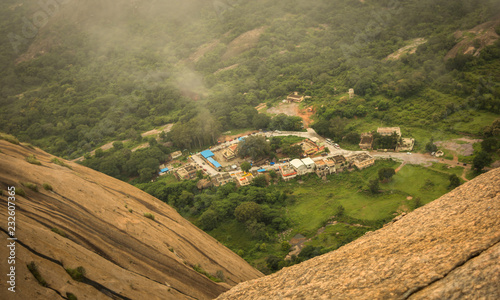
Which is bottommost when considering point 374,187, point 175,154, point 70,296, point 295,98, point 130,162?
point 175,154

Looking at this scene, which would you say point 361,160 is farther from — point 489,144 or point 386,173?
point 489,144

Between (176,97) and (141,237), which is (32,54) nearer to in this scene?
(176,97)

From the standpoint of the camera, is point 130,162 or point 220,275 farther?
point 130,162

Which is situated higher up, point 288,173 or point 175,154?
point 175,154

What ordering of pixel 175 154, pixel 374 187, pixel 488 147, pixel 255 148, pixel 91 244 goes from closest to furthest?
pixel 91 244, pixel 374 187, pixel 488 147, pixel 255 148, pixel 175 154

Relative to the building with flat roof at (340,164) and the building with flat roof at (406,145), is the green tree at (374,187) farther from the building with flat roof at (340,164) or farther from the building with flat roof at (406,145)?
the building with flat roof at (406,145)

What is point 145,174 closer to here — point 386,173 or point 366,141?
point 366,141

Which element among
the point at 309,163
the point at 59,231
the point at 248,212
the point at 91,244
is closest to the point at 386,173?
the point at 309,163

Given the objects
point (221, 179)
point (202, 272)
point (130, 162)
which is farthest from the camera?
point (130, 162)
